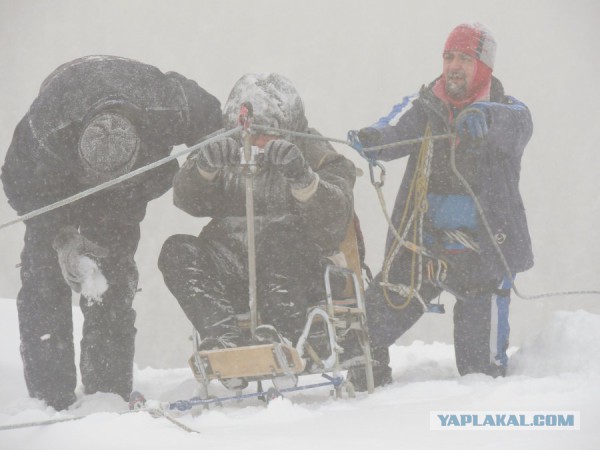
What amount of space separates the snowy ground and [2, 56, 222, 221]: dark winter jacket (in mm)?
920

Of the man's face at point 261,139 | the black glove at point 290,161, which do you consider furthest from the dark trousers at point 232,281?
the man's face at point 261,139

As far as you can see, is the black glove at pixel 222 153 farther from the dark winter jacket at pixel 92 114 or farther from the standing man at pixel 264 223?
the dark winter jacket at pixel 92 114

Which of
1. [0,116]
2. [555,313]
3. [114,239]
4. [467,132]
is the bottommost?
[555,313]

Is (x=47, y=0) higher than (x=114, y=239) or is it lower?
higher

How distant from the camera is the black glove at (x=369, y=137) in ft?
12.9

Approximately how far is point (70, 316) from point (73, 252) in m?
0.44

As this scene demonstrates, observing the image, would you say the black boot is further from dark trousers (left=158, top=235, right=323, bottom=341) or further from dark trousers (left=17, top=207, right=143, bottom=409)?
dark trousers (left=17, top=207, right=143, bottom=409)

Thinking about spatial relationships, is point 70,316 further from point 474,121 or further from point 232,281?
point 474,121

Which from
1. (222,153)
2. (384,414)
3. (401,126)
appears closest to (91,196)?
(222,153)

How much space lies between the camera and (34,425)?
2.63 m

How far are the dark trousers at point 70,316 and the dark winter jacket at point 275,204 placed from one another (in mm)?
523

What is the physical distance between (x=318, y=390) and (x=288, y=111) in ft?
4.15

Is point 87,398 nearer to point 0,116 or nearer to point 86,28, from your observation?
point 0,116

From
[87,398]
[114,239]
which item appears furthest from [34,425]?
[114,239]
